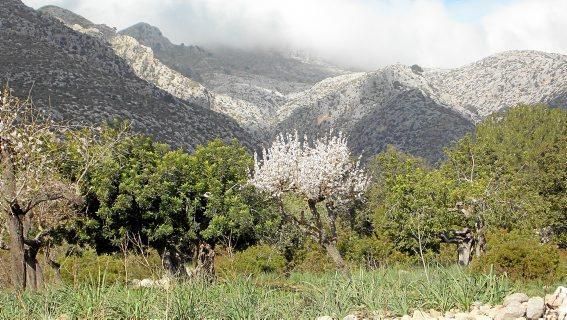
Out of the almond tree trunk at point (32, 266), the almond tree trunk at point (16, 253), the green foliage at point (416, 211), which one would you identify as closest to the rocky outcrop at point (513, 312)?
the almond tree trunk at point (16, 253)

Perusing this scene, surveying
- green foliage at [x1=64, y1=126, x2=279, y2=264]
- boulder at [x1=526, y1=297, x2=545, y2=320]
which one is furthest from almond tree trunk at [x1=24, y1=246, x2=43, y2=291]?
boulder at [x1=526, y1=297, x2=545, y2=320]

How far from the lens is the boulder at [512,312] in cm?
796

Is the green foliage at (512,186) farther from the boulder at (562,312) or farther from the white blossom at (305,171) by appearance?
the boulder at (562,312)

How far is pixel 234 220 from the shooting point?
24.5 metres

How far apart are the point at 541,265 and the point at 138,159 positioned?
60.8 feet

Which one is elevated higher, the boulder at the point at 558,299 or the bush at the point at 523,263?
the boulder at the point at 558,299

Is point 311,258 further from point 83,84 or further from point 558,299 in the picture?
point 83,84

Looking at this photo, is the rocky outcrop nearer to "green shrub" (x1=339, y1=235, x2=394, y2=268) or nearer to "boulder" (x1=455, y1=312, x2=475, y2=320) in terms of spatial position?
"boulder" (x1=455, y1=312, x2=475, y2=320)

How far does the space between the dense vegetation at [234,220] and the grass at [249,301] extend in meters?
0.05

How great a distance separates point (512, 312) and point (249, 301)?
4031mm

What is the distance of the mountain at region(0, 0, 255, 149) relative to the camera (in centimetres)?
8606

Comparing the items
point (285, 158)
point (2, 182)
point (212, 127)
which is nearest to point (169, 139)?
point (212, 127)

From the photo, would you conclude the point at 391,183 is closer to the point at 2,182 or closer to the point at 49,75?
the point at 2,182

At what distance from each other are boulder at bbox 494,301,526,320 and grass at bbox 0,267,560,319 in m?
0.79
